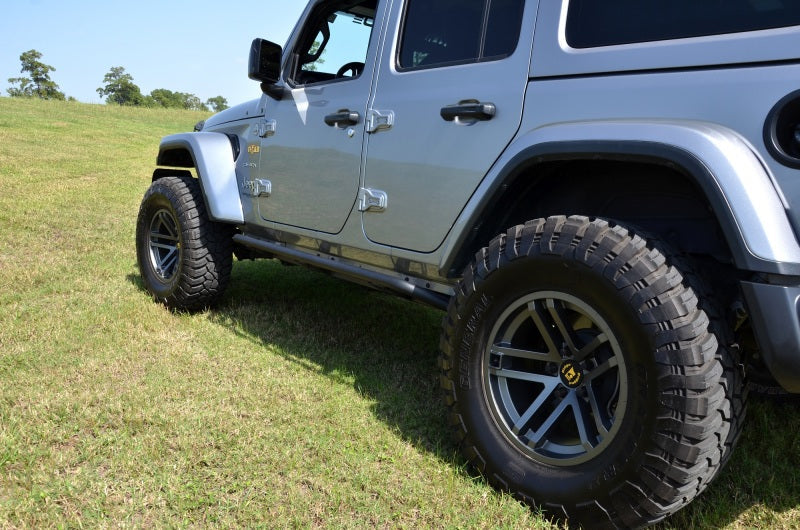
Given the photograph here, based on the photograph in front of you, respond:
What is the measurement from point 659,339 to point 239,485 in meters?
1.51

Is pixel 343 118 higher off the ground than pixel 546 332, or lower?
higher

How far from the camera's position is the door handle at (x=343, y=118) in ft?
9.32

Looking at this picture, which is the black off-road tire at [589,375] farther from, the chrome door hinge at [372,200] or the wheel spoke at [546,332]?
the chrome door hinge at [372,200]

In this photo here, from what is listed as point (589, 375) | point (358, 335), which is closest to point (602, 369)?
point (589, 375)

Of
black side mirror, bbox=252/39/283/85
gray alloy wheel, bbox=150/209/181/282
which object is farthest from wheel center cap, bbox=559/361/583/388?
gray alloy wheel, bbox=150/209/181/282

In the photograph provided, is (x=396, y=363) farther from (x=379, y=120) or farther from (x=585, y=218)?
(x=585, y=218)

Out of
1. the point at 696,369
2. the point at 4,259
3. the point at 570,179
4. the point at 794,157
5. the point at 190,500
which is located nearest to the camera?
the point at 794,157

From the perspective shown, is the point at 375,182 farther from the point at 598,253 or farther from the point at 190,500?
the point at 190,500

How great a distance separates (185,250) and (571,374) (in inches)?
108

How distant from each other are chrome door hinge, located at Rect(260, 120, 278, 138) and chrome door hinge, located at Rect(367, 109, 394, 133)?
880mm

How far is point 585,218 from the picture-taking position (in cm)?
195

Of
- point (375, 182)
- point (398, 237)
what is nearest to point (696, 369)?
point (398, 237)

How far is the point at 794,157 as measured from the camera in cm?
153

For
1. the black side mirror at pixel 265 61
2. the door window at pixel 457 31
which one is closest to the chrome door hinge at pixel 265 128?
the black side mirror at pixel 265 61
